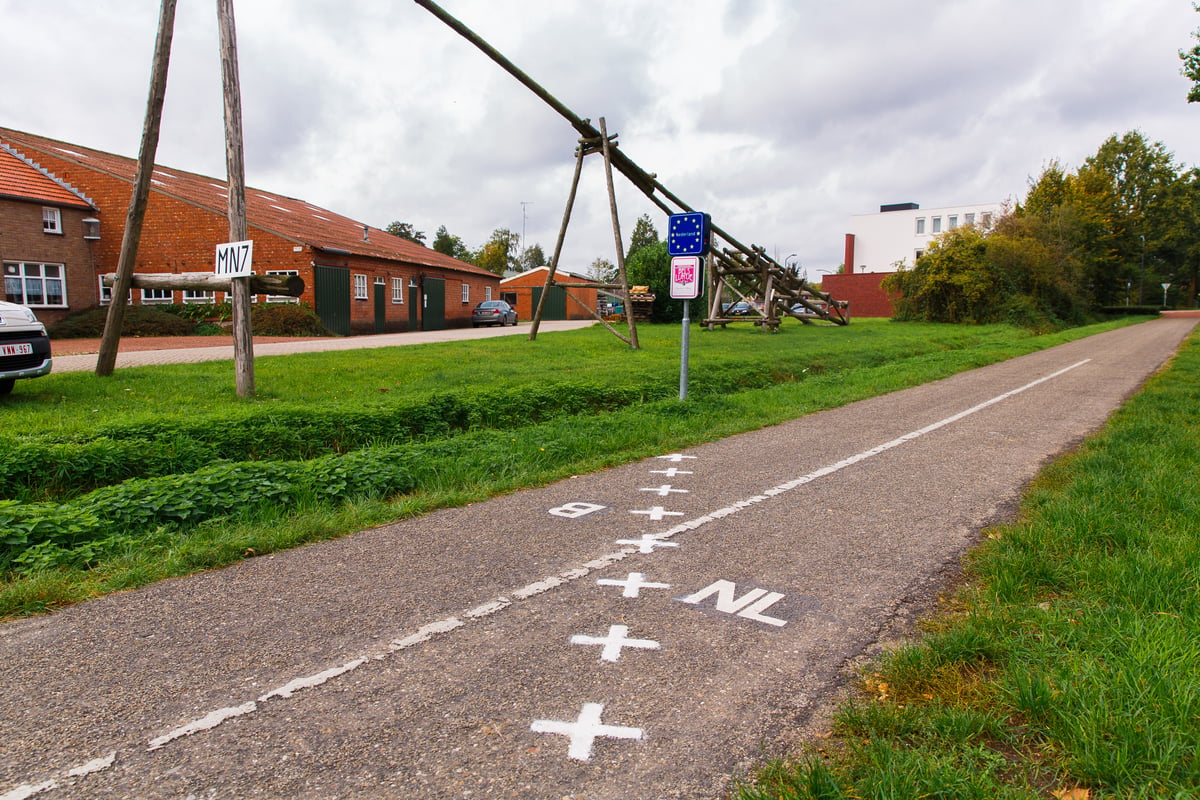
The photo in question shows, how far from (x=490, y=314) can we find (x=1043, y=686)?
124 feet

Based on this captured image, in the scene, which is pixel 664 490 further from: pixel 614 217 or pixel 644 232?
pixel 644 232

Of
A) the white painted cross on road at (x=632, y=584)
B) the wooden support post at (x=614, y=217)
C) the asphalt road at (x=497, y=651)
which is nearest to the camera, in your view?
the asphalt road at (x=497, y=651)

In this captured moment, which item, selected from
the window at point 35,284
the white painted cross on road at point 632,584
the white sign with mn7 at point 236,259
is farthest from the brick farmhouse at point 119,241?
the white painted cross on road at point 632,584

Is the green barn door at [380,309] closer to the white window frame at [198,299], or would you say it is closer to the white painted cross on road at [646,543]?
the white window frame at [198,299]

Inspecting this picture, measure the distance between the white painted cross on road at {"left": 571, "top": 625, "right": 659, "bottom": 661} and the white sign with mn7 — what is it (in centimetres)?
761

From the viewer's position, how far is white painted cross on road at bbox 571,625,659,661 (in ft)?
10.6

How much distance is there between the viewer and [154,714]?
278cm

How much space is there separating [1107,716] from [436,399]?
7643 mm

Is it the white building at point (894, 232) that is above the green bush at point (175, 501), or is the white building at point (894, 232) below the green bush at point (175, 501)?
above

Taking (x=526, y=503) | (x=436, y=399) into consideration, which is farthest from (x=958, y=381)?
(x=526, y=503)

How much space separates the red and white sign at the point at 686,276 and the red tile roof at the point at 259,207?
2041 cm

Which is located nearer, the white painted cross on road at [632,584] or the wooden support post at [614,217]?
the white painted cross on road at [632,584]

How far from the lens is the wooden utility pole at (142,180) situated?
31.8 feet

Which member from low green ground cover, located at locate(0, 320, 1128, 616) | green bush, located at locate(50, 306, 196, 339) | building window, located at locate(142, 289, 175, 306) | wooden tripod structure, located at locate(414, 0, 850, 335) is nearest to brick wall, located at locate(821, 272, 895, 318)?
wooden tripod structure, located at locate(414, 0, 850, 335)
